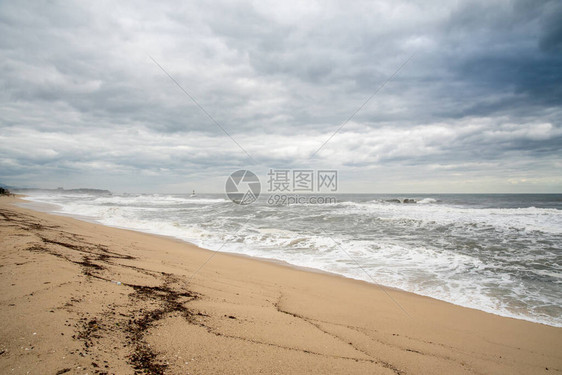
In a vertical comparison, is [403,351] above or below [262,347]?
below

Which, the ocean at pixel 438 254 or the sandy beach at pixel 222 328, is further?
the ocean at pixel 438 254

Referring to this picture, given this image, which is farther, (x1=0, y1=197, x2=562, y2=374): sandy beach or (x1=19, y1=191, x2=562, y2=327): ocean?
(x1=19, y1=191, x2=562, y2=327): ocean

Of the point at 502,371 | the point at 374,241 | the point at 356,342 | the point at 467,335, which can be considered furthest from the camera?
the point at 374,241

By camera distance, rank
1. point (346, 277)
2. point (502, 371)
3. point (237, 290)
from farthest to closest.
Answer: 1. point (346, 277)
2. point (237, 290)
3. point (502, 371)

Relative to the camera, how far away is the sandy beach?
1.96m

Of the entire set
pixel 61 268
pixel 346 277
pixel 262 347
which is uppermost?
pixel 61 268

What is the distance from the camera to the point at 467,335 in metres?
3.35

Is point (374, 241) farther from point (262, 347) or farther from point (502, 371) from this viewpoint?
point (262, 347)

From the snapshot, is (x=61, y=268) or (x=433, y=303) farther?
(x=433, y=303)

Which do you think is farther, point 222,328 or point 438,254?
point 438,254

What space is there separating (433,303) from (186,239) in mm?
8194

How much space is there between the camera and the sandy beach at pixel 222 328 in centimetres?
196

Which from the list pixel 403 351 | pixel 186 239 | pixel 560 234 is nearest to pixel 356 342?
pixel 403 351

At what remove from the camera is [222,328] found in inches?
105
